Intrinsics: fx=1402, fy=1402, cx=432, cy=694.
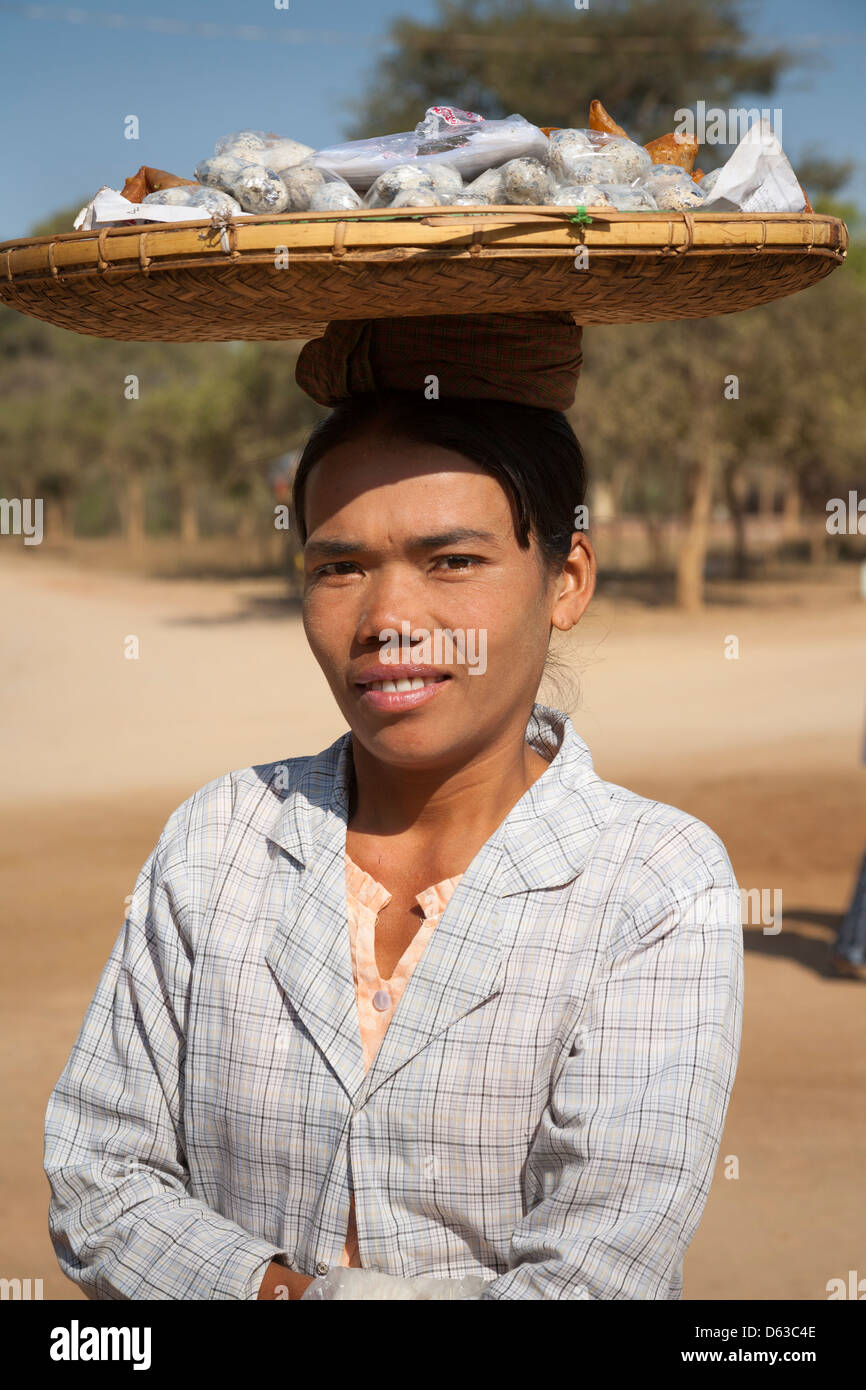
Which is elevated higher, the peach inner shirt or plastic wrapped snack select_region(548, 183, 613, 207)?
plastic wrapped snack select_region(548, 183, 613, 207)

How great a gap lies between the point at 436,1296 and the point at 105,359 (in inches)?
1705

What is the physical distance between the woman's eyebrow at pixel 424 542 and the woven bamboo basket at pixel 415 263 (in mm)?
268

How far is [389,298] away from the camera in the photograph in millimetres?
1567

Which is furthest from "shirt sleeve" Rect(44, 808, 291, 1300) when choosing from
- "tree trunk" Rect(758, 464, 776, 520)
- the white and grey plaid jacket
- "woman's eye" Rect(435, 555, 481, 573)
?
"tree trunk" Rect(758, 464, 776, 520)

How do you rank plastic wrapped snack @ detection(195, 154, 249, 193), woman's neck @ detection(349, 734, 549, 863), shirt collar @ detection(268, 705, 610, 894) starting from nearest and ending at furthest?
plastic wrapped snack @ detection(195, 154, 249, 193)
shirt collar @ detection(268, 705, 610, 894)
woman's neck @ detection(349, 734, 549, 863)

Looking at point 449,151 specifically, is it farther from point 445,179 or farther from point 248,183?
point 248,183

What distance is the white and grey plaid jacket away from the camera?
1.57 metres

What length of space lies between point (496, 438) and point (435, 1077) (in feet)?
2.61

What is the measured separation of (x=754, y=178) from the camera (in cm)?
158

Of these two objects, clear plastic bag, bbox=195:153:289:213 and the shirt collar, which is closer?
clear plastic bag, bbox=195:153:289:213

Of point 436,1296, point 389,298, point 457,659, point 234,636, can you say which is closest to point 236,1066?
point 436,1296

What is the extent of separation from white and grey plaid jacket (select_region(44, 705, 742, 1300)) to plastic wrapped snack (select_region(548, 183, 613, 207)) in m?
0.74

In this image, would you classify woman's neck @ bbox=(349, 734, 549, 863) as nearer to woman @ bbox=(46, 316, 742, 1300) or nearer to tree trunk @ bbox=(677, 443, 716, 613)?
woman @ bbox=(46, 316, 742, 1300)

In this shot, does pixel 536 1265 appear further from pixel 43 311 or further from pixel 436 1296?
pixel 43 311
